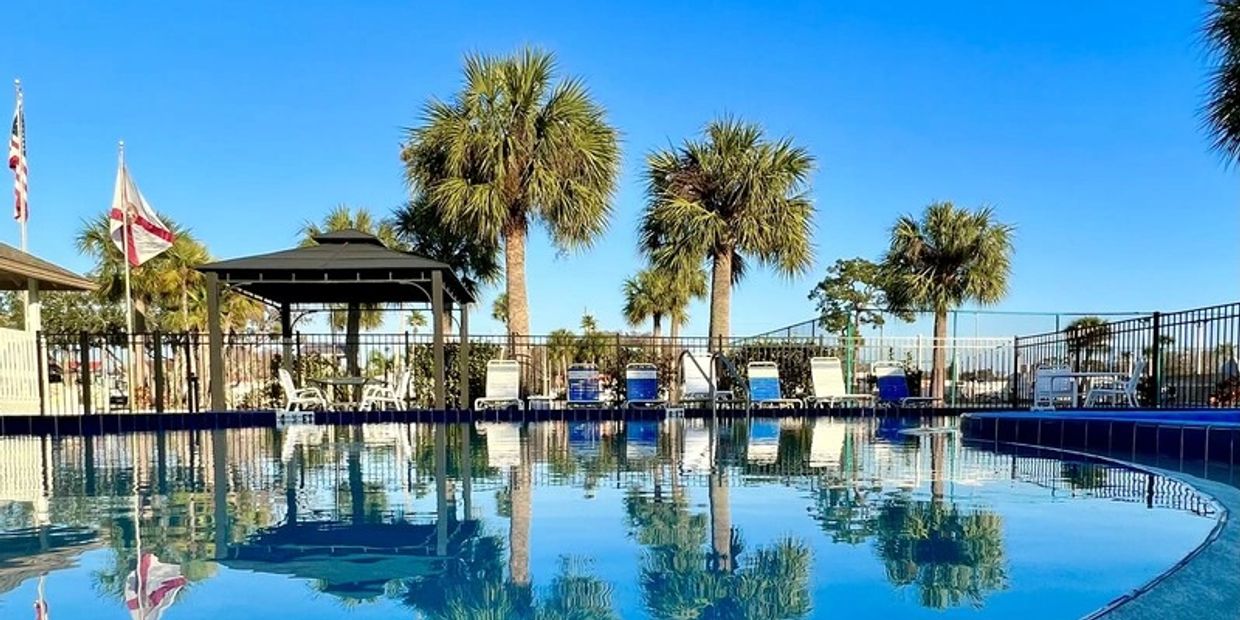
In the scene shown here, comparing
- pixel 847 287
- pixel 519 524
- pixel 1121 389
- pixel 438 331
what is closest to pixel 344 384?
pixel 438 331

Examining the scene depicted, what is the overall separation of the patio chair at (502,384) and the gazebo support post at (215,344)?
3932 mm

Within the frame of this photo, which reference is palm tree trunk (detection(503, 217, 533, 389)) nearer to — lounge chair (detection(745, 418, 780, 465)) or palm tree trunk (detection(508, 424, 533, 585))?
lounge chair (detection(745, 418, 780, 465))

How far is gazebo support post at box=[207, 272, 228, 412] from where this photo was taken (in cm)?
Answer: 1080

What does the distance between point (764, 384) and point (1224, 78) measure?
25.6ft

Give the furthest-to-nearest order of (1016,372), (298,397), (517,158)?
1. (1016,372)
2. (517,158)
3. (298,397)

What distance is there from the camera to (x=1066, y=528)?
3.64m

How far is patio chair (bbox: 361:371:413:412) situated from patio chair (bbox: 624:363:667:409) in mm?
3776

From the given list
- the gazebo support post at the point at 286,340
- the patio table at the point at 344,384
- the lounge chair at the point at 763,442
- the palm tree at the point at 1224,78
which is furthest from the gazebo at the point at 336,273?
the palm tree at the point at 1224,78

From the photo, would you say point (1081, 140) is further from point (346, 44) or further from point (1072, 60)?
point (346, 44)

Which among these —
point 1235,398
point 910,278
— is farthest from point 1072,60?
point 1235,398

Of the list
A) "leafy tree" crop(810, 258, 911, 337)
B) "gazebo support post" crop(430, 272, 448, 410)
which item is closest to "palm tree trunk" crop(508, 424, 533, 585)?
"gazebo support post" crop(430, 272, 448, 410)

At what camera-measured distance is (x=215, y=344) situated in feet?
35.5

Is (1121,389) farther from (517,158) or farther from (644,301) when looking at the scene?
(644,301)

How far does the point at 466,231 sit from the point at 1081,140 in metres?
13.8
